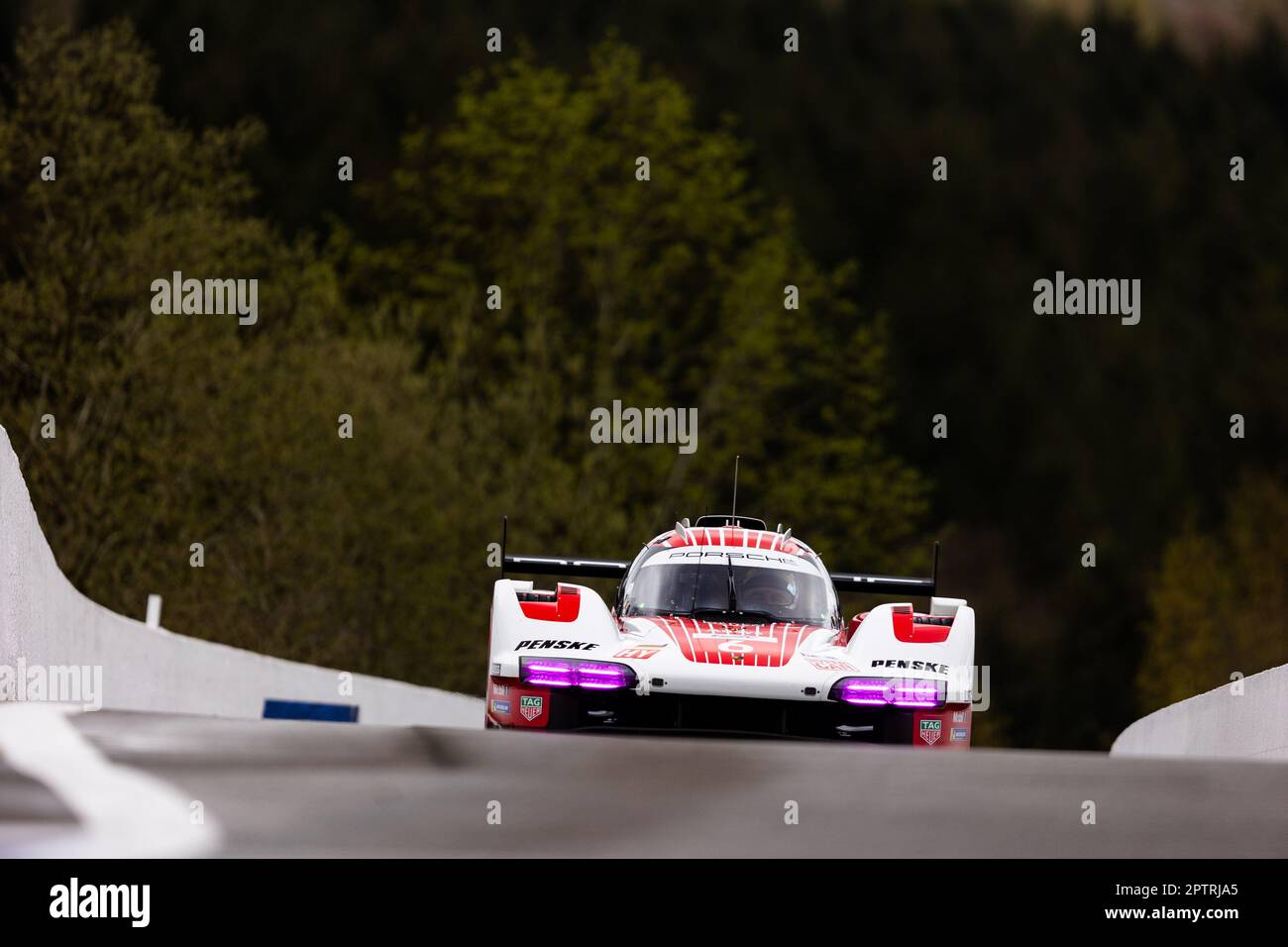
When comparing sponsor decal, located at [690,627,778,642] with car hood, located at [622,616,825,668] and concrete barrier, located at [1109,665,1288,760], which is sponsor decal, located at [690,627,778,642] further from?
concrete barrier, located at [1109,665,1288,760]

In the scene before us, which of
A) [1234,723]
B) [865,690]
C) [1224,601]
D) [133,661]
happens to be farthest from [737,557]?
[1224,601]

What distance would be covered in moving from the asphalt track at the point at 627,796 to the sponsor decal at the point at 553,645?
3352mm

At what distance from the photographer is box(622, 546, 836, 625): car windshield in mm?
12727

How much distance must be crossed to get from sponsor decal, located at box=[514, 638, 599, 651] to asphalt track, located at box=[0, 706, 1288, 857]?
3.35 m

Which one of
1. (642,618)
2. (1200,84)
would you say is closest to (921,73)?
(1200,84)

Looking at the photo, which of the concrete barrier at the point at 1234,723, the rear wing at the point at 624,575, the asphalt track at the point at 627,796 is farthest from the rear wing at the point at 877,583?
the asphalt track at the point at 627,796

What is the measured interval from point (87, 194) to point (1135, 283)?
159ft

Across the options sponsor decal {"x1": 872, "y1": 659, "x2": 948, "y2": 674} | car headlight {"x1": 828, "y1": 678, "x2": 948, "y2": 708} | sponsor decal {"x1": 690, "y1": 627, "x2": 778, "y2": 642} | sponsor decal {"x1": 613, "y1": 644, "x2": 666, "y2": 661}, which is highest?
sponsor decal {"x1": 690, "y1": 627, "x2": 778, "y2": 642}

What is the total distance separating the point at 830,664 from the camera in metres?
10.9

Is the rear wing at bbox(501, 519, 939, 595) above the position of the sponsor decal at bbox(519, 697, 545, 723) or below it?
above

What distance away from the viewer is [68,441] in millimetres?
36031

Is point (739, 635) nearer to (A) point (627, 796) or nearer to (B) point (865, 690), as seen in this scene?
(B) point (865, 690)

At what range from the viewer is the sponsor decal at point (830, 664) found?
10.7 metres

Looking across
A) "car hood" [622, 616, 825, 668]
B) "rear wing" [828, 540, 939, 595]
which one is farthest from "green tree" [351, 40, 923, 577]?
"car hood" [622, 616, 825, 668]
